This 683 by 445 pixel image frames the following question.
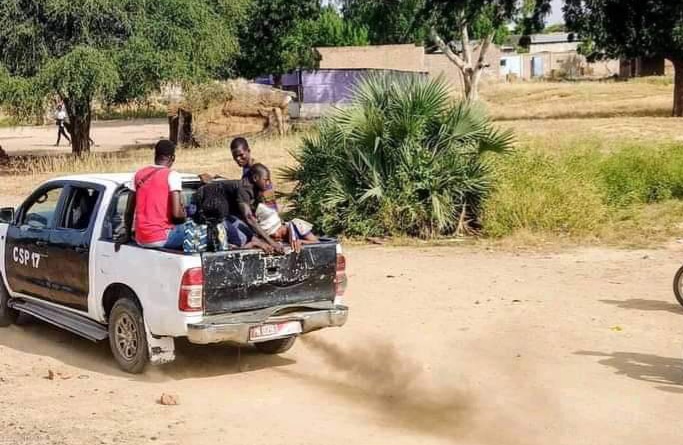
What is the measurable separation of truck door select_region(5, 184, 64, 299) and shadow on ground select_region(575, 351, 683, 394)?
4835 millimetres

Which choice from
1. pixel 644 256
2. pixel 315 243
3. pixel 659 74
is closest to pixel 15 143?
Answer: pixel 644 256

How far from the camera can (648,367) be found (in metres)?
8.15

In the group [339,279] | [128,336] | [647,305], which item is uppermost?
[339,279]

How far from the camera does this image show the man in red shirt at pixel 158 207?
8.09m

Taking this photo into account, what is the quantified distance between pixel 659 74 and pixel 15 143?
43.2 m

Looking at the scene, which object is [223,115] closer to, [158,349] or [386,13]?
[386,13]

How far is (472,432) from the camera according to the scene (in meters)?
6.70

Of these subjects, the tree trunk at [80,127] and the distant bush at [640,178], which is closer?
the distant bush at [640,178]

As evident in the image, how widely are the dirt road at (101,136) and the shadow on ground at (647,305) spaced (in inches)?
1033

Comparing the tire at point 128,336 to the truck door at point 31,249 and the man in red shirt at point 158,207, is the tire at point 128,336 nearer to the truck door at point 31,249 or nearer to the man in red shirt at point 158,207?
the man in red shirt at point 158,207

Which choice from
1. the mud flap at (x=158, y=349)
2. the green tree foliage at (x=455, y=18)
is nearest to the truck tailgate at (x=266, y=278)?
the mud flap at (x=158, y=349)

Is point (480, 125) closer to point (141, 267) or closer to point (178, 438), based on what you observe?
point (141, 267)

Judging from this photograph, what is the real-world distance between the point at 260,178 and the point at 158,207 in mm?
878

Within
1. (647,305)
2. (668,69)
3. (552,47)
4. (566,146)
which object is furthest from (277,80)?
(552,47)
